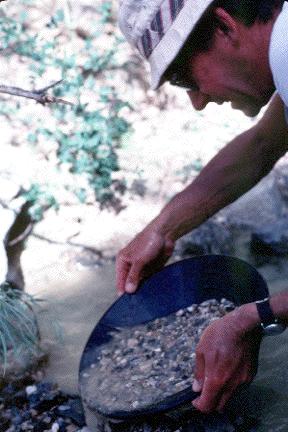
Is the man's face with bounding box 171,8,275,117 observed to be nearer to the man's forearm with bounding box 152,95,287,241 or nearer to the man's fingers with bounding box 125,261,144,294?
the man's forearm with bounding box 152,95,287,241

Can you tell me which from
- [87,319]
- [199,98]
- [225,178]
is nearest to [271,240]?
[225,178]

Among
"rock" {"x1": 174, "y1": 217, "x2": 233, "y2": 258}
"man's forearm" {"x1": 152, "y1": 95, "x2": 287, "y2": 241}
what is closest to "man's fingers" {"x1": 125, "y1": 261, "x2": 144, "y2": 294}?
"man's forearm" {"x1": 152, "y1": 95, "x2": 287, "y2": 241}

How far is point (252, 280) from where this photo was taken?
183cm

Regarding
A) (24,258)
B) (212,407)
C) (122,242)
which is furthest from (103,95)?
(212,407)

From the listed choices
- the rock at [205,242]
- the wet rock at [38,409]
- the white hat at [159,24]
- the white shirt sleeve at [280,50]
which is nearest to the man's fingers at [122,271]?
the wet rock at [38,409]

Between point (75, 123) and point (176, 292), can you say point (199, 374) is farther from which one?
point (75, 123)

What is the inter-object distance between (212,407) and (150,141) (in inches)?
127

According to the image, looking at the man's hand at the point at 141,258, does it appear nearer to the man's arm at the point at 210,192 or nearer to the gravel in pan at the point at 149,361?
the man's arm at the point at 210,192

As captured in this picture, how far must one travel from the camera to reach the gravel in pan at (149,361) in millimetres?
1659

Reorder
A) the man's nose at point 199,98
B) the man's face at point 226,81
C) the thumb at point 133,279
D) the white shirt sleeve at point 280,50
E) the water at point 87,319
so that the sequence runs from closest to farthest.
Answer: the white shirt sleeve at point 280,50 < the man's face at point 226,81 < the man's nose at point 199,98 < the water at point 87,319 < the thumb at point 133,279

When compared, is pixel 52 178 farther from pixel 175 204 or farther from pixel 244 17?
pixel 244 17

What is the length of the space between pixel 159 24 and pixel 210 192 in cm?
86

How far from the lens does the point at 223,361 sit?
1322 millimetres

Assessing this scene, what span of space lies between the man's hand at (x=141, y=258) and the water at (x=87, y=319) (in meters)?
0.51
